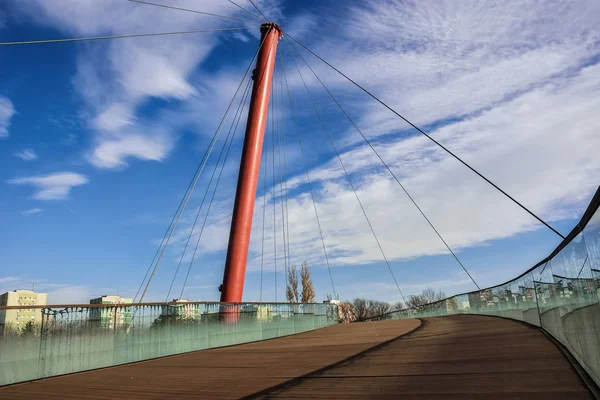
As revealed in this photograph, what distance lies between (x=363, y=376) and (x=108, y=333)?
5.59m

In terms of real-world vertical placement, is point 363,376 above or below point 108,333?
below

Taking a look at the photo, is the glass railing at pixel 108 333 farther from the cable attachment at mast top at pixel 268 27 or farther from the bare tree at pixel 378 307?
the bare tree at pixel 378 307

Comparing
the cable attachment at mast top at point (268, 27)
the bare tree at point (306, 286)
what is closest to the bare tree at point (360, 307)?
the bare tree at point (306, 286)

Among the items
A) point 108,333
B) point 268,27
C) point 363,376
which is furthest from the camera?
point 268,27

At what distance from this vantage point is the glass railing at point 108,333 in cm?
668

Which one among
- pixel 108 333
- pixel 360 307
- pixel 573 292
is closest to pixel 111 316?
pixel 108 333

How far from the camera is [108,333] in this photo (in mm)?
8172

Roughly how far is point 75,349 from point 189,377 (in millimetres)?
2783

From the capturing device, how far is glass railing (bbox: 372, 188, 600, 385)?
10.7ft

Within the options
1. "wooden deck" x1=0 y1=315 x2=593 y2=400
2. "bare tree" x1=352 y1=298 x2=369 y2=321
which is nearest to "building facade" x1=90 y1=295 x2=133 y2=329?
"wooden deck" x1=0 y1=315 x2=593 y2=400

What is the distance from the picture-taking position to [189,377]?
20.2 ft

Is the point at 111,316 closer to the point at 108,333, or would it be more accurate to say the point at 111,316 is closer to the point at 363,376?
the point at 108,333

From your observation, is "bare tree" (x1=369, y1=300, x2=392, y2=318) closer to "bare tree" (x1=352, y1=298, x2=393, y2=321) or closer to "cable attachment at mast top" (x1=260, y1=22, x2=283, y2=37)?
"bare tree" (x1=352, y1=298, x2=393, y2=321)

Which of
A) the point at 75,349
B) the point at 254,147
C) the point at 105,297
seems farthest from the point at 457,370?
the point at 105,297
